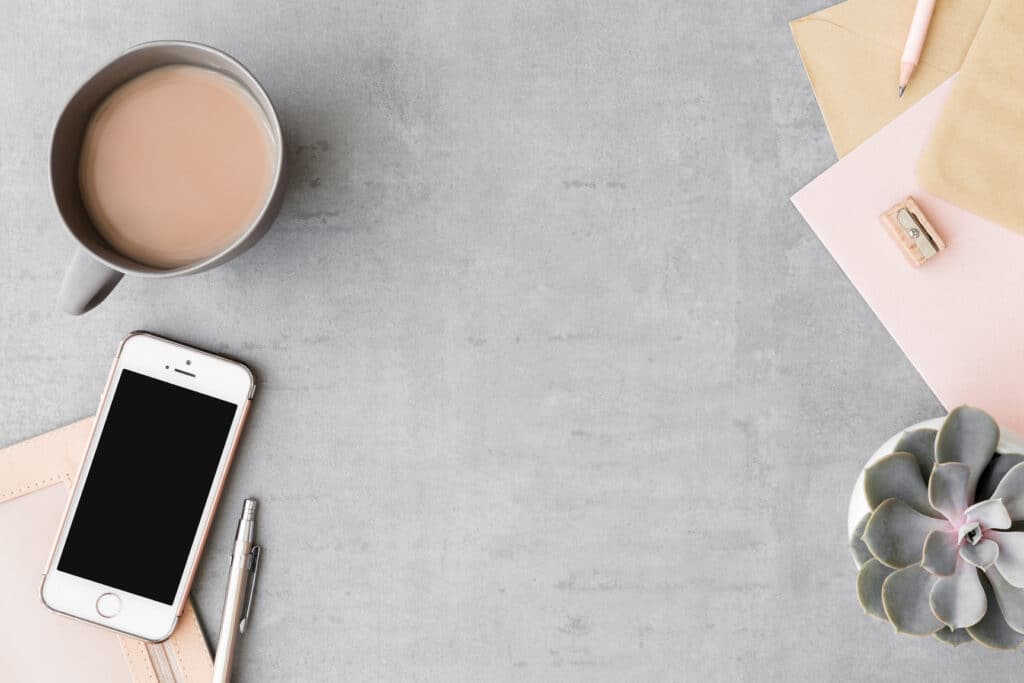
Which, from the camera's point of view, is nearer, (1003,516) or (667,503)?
(1003,516)

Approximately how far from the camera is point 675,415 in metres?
0.63

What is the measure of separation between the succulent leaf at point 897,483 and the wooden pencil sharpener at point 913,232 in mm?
165

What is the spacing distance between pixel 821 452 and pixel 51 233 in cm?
59

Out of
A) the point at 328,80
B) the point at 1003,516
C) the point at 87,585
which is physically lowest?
the point at 87,585

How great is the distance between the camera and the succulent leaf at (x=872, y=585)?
0.52 meters

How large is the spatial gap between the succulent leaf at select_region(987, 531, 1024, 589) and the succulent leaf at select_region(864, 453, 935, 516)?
0.13 ft

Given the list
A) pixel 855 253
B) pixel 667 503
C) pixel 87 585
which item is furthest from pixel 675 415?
pixel 87 585

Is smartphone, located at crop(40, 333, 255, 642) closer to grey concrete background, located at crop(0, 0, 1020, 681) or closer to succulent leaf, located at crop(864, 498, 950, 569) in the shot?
grey concrete background, located at crop(0, 0, 1020, 681)

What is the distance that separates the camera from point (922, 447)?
536 millimetres

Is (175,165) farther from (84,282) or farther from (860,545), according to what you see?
(860,545)

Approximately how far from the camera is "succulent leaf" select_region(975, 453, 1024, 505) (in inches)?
20.3

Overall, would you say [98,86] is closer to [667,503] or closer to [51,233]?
[51,233]

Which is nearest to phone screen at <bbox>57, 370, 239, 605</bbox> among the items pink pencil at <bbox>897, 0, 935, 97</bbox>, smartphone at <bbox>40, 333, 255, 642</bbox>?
smartphone at <bbox>40, 333, 255, 642</bbox>

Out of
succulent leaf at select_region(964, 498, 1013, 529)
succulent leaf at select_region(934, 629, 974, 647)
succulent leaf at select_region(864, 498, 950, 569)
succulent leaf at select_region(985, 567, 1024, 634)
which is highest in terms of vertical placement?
succulent leaf at select_region(964, 498, 1013, 529)
